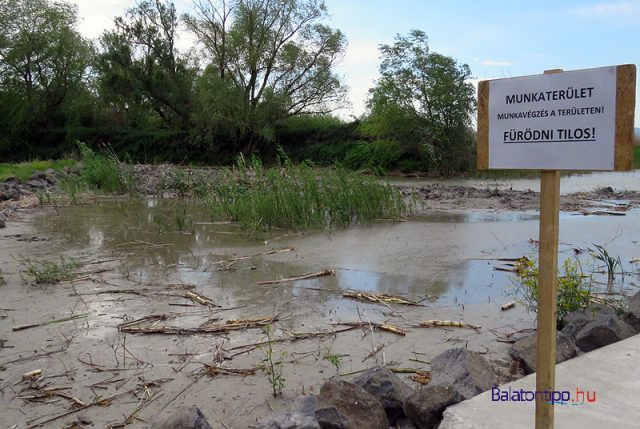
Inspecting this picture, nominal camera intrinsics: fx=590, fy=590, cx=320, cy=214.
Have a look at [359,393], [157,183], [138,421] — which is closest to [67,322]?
[138,421]

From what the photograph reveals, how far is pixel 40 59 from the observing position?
138ft

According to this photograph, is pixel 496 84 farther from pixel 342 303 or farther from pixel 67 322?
pixel 67 322

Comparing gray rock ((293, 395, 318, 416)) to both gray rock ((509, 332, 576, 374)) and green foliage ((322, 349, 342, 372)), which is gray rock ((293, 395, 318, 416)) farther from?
gray rock ((509, 332, 576, 374))

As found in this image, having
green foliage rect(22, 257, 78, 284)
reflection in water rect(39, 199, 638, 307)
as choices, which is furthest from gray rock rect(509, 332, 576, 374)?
green foliage rect(22, 257, 78, 284)

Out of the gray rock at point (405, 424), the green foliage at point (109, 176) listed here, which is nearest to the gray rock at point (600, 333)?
the gray rock at point (405, 424)

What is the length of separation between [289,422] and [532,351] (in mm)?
1712

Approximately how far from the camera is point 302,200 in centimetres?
951

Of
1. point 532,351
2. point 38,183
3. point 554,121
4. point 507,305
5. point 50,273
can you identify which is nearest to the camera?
point 554,121

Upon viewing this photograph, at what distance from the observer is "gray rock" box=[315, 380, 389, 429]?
110 inches

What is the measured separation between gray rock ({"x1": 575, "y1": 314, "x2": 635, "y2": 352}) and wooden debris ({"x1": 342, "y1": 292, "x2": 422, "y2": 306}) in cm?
155

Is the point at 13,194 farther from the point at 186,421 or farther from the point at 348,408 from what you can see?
the point at 348,408

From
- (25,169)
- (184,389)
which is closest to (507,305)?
(184,389)

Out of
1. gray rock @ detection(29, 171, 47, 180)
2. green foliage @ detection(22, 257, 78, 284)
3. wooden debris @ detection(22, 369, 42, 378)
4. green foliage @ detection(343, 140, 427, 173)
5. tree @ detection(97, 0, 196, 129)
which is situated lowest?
wooden debris @ detection(22, 369, 42, 378)

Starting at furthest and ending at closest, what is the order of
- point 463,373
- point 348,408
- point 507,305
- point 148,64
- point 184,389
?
1. point 148,64
2. point 507,305
3. point 184,389
4. point 463,373
5. point 348,408
